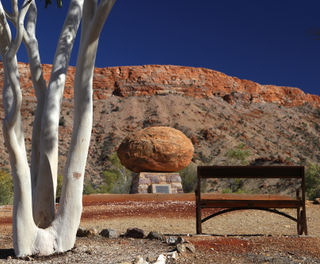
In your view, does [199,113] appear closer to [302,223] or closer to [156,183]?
[156,183]

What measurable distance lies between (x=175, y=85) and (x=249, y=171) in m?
50.6

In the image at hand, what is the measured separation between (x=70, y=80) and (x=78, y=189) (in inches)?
2078

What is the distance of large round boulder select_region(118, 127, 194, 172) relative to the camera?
15.7 metres

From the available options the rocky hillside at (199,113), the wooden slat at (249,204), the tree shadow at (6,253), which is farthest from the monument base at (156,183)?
the rocky hillside at (199,113)

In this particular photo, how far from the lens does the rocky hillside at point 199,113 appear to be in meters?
40.2

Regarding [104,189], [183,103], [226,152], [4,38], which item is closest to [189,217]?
[4,38]

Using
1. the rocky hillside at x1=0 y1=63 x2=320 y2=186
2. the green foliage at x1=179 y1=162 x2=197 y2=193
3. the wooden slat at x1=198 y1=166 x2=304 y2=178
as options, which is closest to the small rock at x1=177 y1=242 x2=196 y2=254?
the wooden slat at x1=198 y1=166 x2=304 y2=178

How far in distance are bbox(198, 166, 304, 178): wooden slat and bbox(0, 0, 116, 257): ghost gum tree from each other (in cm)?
240

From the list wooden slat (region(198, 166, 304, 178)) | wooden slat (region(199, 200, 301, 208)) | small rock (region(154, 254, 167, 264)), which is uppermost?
wooden slat (region(198, 166, 304, 178))

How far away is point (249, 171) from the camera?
5852 mm

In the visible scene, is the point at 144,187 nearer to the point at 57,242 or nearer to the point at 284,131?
the point at 57,242

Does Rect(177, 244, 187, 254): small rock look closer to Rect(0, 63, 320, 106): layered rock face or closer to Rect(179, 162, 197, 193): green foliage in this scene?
Rect(179, 162, 197, 193): green foliage

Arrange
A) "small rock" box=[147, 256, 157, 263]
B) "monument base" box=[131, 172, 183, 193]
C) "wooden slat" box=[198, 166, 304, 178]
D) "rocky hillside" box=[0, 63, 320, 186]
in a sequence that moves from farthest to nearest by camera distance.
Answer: "rocky hillside" box=[0, 63, 320, 186], "monument base" box=[131, 172, 183, 193], "wooden slat" box=[198, 166, 304, 178], "small rock" box=[147, 256, 157, 263]

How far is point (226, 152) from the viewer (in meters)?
38.5
